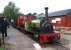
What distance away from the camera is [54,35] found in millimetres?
17219

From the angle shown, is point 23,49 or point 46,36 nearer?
point 23,49

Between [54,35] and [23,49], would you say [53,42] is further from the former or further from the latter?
[23,49]

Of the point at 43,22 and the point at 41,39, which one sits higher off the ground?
the point at 43,22

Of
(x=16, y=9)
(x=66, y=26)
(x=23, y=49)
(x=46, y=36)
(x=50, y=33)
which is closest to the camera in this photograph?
(x=23, y=49)

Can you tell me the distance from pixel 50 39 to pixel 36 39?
2.04 meters

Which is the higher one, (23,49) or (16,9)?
(16,9)

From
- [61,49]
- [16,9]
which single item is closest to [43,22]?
[61,49]

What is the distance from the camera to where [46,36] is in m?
16.6

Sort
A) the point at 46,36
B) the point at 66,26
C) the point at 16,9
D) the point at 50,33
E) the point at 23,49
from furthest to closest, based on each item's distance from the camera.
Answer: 1. the point at 16,9
2. the point at 66,26
3. the point at 50,33
4. the point at 46,36
5. the point at 23,49

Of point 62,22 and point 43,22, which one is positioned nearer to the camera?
point 43,22

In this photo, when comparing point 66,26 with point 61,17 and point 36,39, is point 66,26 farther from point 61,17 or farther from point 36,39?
point 36,39

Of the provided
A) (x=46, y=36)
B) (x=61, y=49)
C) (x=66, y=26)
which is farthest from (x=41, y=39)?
(x=66, y=26)

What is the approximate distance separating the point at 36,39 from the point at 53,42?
1.73m

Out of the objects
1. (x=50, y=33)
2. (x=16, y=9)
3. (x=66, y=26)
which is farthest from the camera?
(x=16, y=9)
